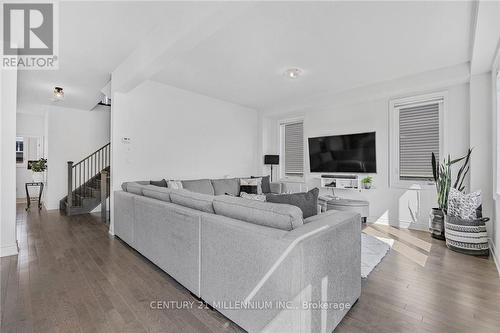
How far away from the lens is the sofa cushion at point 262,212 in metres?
1.50

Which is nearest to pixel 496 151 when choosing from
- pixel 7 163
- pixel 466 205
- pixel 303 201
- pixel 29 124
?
pixel 466 205

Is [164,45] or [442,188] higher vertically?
[164,45]

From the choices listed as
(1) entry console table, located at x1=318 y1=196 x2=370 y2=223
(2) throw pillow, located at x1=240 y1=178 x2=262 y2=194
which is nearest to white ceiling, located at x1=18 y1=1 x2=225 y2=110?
(2) throw pillow, located at x1=240 y1=178 x2=262 y2=194

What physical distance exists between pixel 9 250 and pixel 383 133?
5.91m

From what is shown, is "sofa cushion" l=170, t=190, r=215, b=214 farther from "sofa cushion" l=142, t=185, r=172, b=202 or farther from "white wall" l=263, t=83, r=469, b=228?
"white wall" l=263, t=83, r=469, b=228

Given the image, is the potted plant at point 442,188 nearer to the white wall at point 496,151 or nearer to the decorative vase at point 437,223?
the decorative vase at point 437,223

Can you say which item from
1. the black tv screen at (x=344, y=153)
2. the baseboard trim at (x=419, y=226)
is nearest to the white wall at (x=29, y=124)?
the black tv screen at (x=344, y=153)

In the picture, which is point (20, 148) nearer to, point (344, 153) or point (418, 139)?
point (344, 153)

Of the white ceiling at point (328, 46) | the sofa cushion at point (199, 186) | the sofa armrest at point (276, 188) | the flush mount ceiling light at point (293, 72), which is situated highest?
the white ceiling at point (328, 46)

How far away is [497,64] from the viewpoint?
2936mm

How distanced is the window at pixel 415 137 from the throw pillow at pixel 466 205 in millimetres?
975

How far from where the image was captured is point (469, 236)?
119 inches

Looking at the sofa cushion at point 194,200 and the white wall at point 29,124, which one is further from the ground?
the white wall at point 29,124

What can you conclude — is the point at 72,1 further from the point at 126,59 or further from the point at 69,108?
the point at 69,108
